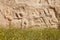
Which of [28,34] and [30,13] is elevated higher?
[30,13]

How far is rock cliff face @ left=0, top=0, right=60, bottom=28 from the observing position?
23.0 ft

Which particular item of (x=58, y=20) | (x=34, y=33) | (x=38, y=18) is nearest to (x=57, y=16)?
(x=58, y=20)

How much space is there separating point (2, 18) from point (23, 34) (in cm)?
126

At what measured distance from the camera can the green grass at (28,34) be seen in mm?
5459

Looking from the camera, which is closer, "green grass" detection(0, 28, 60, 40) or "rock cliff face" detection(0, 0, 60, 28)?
"green grass" detection(0, 28, 60, 40)

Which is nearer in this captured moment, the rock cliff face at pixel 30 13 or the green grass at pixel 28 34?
the green grass at pixel 28 34

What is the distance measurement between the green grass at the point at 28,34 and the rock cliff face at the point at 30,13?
0.89m

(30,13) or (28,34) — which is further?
(30,13)

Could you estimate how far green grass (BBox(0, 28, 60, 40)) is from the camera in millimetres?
5459

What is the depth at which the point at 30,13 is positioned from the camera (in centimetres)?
738

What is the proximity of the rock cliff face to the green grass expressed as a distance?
2.93 feet

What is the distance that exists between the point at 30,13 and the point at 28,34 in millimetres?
1576

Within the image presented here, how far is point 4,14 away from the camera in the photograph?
22.8 ft

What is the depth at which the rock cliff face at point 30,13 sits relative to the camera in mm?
7008
